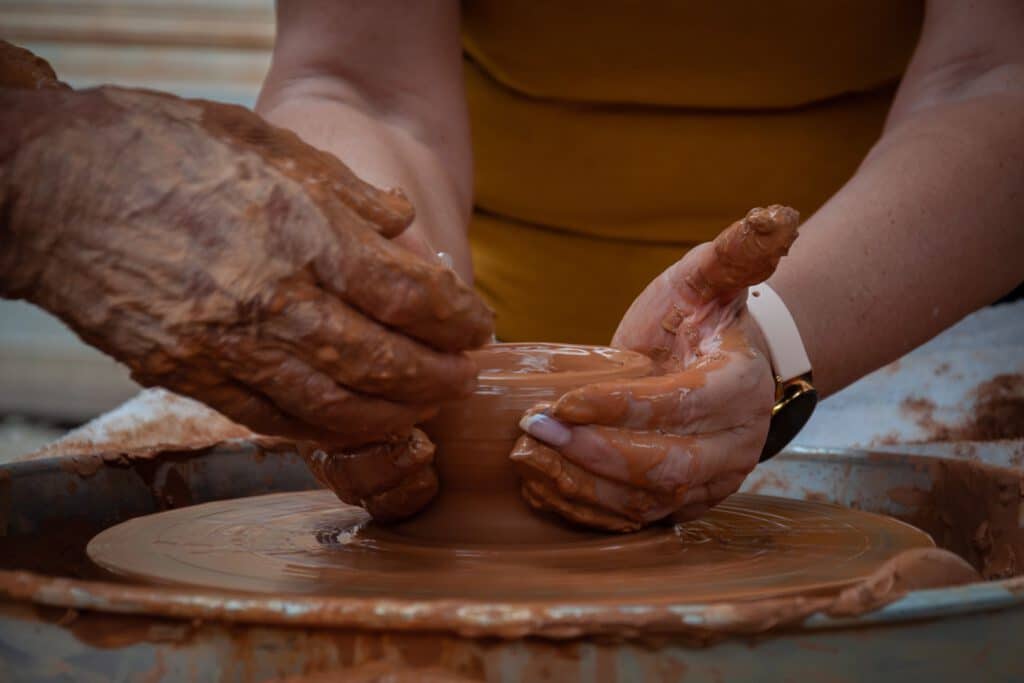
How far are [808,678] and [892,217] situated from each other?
807 mm

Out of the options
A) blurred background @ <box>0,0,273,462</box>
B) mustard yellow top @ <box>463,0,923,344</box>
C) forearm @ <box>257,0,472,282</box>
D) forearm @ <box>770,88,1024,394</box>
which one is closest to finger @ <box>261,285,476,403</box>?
forearm @ <box>770,88,1024,394</box>

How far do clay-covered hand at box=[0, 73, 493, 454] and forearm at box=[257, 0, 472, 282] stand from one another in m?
0.75

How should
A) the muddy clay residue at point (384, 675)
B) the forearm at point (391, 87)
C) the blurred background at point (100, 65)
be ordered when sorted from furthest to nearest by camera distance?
the blurred background at point (100, 65) < the forearm at point (391, 87) < the muddy clay residue at point (384, 675)

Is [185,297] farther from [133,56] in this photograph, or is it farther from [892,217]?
[133,56]

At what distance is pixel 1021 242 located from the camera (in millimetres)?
1484

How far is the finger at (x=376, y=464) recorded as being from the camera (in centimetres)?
95

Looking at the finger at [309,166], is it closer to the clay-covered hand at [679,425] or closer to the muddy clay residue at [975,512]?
the clay-covered hand at [679,425]

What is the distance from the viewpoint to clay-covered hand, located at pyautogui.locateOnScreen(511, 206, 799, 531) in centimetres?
95

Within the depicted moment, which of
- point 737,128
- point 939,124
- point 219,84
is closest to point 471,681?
point 939,124

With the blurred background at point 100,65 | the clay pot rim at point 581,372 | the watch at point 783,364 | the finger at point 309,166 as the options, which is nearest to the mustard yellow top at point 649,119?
the watch at point 783,364

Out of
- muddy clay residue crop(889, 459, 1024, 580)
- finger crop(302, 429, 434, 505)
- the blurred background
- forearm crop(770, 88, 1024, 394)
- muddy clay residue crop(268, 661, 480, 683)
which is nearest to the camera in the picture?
muddy clay residue crop(268, 661, 480, 683)

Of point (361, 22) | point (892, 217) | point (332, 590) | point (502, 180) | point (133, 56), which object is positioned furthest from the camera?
point (133, 56)

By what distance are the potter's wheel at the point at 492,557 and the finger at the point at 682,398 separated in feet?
0.36

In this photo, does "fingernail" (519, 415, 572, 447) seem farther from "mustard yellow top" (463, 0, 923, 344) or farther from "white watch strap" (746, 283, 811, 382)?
"mustard yellow top" (463, 0, 923, 344)
